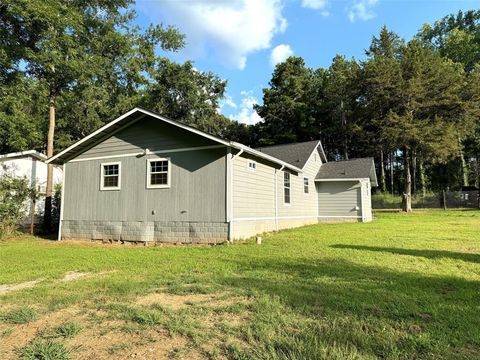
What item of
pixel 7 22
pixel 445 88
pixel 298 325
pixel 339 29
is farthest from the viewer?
pixel 445 88

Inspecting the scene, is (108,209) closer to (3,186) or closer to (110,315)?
(3,186)

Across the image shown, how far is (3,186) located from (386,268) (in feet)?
45.0

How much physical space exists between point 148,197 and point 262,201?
156 inches

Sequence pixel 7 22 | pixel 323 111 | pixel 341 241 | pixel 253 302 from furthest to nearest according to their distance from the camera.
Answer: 1. pixel 323 111
2. pixel 7 22
3. pixel 341 241
4. pixel 253 302

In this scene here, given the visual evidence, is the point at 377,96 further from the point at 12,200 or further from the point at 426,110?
the point at 12,200

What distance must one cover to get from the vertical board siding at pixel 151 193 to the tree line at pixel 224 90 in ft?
11.9

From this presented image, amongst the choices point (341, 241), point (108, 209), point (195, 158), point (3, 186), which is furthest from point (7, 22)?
point (341, 241)

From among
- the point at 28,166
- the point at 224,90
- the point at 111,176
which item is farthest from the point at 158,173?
the point at 224,90

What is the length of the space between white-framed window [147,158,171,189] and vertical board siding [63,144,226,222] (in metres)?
0.15

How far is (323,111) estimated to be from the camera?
38938 millimetres

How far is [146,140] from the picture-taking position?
12180 mm

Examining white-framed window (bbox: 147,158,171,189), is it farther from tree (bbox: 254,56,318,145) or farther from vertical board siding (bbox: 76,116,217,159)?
tree (bbox: 254,56,318,145)

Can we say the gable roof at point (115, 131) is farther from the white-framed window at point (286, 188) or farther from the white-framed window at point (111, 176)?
the white-framed window at point (286, 188)

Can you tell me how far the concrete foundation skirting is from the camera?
426 inches
